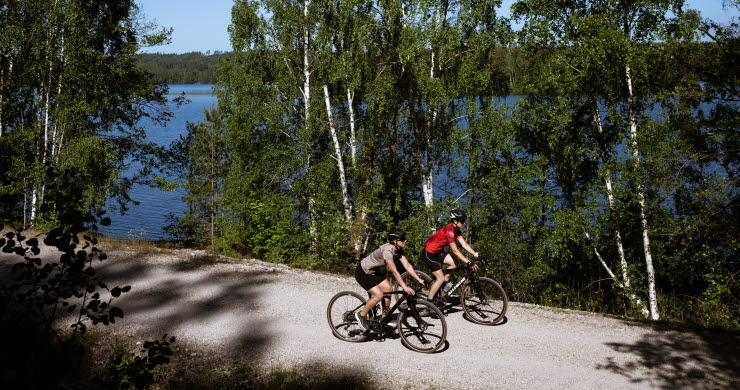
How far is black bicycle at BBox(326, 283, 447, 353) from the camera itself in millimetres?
7844

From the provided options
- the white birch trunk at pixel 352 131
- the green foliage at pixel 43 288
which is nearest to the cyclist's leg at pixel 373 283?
the green foliage at pixel 43 288

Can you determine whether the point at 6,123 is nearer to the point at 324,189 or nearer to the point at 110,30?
the point at 110,30

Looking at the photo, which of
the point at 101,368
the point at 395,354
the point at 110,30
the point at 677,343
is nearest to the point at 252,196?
the point at 110,30

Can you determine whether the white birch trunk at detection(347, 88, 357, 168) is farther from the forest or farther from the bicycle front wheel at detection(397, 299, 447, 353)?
the bicycle front wheel at detection(397, 299, 447, 353)

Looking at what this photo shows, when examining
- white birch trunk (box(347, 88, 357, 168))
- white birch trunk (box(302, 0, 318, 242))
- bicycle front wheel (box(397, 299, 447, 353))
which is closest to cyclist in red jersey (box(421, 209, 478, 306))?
bicycle front wheel (box(397, 299, 447, 353))

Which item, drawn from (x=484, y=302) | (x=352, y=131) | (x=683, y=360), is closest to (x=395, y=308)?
(x=484, y=302)

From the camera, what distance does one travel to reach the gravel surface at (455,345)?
7121 mm

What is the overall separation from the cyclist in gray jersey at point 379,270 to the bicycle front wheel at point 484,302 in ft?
5.09

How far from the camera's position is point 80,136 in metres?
21.3

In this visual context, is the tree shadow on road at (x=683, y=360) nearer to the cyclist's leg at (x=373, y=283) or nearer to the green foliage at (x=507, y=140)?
the cyclist's leg at (x=373, y=283)

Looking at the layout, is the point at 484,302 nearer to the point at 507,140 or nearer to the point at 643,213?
the point at 643,213

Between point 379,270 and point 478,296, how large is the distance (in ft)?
7.27

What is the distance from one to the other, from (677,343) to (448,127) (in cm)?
1559

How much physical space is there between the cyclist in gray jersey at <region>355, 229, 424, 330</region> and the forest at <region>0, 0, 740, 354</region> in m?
7.55
